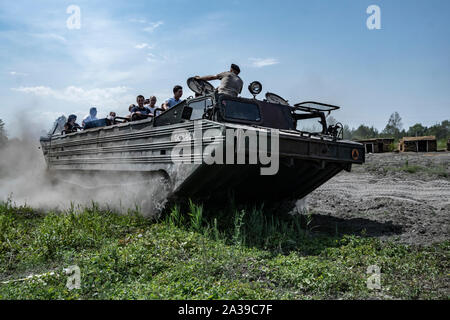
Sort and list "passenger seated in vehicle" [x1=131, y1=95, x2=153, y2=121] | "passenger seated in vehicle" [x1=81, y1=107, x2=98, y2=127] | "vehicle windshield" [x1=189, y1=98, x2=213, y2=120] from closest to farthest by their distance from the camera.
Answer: "vehicle windshield" [x1=189, y1=98, x2=213, y2=120], "passenger seated in vehicle" [x1=131, y1=95, x2=153, y2=121], "passenger seated in vehicle" [x1=81, y1=107, x2=98, y2=127]

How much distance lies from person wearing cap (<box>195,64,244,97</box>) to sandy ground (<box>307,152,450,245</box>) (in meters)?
2.33

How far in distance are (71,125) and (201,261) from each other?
751 centimetres

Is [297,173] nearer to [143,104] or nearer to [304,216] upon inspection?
[304,216]


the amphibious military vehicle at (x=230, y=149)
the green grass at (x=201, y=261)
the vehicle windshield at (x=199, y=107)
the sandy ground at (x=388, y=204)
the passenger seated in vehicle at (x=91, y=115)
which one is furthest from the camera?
the passenger seated in vehicle at (x=91, y=115)

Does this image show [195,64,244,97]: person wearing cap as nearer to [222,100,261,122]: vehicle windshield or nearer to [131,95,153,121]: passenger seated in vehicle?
[222,100,261,122]: vehicle windshield

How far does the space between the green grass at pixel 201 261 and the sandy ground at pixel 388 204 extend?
624 mm

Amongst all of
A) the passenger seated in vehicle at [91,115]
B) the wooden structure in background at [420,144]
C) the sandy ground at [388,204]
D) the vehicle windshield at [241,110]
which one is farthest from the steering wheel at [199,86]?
the wooden structure in background at [420,144]

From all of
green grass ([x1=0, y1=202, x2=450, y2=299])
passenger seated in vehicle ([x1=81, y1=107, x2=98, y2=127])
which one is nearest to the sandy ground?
green grass ([x1=0, y1=202, x2=450, y2=299])

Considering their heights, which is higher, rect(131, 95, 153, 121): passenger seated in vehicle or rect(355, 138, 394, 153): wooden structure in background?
rect(131, 95, 153, 121): passenger seated in vehicle

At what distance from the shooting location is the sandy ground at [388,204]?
582 cm

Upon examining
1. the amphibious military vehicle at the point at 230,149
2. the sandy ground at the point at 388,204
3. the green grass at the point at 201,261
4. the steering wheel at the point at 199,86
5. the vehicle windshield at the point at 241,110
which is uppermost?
the steering wheel at the point at 199,86

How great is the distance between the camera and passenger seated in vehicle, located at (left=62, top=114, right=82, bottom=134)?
34.7 ft

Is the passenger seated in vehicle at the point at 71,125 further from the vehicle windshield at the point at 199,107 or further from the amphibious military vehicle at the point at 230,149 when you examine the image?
the vehicle windshield at the point at 199,107

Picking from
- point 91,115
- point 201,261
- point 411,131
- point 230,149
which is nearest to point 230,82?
point 230,149
